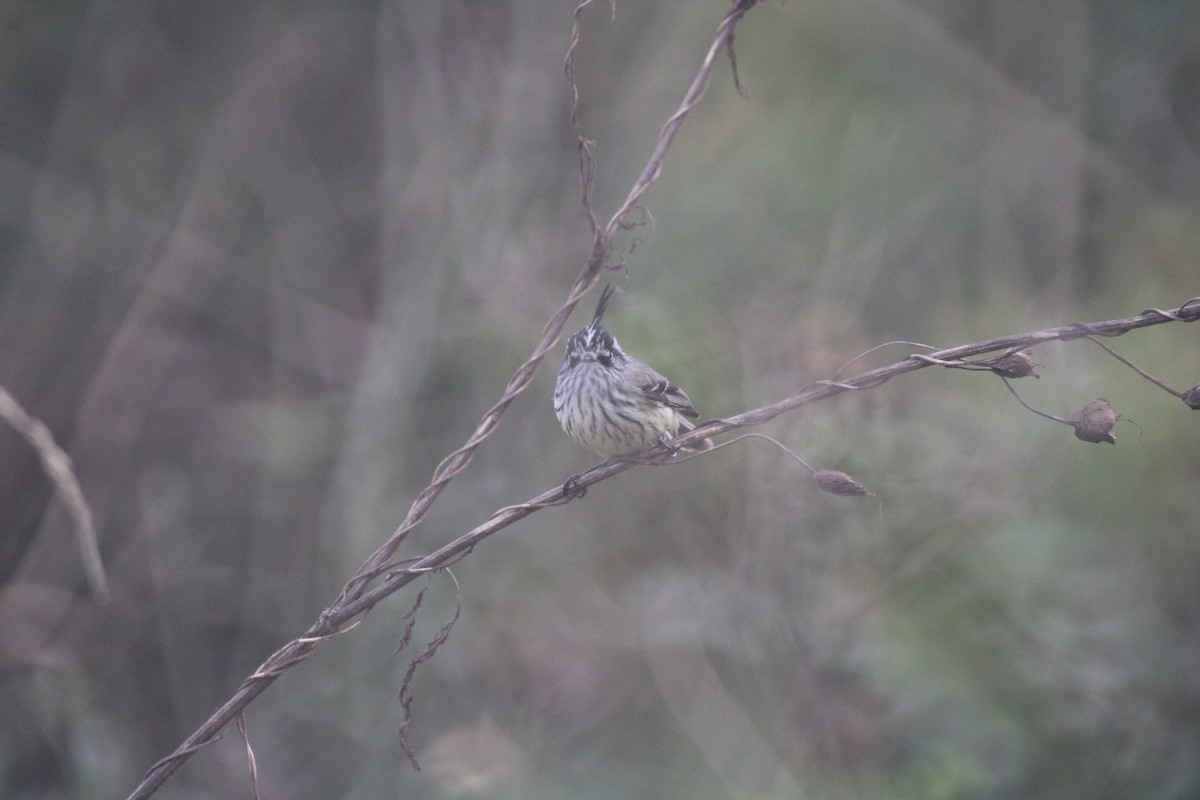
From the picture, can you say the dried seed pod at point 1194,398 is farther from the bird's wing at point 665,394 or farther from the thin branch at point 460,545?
the bird's wing at point 665,394

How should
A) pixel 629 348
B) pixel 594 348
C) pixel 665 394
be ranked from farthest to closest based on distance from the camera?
pixel 629 348 → pixel 594 348 → pixel 665 394

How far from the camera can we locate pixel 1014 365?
2080 millimetres

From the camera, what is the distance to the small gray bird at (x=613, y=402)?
3814mm

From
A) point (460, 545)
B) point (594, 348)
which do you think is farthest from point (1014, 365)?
point (594, 348)

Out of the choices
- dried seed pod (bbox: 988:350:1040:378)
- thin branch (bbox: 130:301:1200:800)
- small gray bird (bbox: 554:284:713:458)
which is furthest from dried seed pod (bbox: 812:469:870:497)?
small gray bird (bbox: 554:284:713:458)

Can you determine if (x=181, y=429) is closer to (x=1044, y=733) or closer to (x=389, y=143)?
(x=389, y=143)

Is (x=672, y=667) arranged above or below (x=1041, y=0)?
below

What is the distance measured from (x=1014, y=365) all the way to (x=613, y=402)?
1946 millimetres

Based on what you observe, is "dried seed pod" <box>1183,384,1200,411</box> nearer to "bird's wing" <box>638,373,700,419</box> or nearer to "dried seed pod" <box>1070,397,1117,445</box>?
"dried seed pod" <box>1070,397,1117,445</box>

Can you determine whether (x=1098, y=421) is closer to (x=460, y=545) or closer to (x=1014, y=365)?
(x=1014, y=365)

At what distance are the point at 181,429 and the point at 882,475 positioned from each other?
13.3ft

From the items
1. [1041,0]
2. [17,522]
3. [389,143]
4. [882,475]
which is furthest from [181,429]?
[1041,0]

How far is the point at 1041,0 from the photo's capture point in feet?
22.0

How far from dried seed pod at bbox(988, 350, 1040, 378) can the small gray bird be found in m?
1.62
